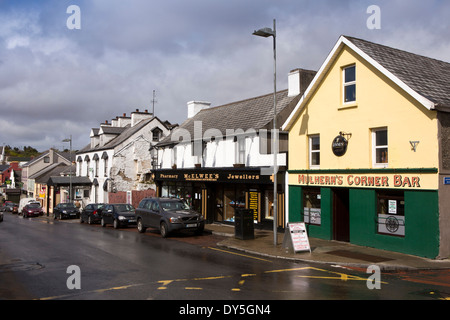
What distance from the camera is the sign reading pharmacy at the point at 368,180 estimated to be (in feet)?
43.3

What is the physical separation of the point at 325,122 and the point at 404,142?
3843 mm

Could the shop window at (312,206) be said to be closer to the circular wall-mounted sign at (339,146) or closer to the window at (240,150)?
the circular wall-mounted sign at (339,146)

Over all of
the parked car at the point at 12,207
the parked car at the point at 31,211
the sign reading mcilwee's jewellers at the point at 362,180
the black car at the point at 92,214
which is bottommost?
the parked car at the point at 12,207

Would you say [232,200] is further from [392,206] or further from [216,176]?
[392,206]

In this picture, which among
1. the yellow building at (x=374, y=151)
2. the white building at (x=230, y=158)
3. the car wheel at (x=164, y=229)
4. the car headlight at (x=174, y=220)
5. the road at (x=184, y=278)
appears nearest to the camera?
the road at (x=184, y=278)

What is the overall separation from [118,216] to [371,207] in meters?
15.5

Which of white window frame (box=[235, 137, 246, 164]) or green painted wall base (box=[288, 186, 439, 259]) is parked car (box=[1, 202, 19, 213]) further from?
green painted wall base (box=[288, 186, 439, 259])

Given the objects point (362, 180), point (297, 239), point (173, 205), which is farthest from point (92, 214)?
point (362, 180)

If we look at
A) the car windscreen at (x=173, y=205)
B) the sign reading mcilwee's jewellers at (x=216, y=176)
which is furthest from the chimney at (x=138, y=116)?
the car windscreen at (x=173, y=205)

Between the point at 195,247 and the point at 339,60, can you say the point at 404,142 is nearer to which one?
the point at 339,60

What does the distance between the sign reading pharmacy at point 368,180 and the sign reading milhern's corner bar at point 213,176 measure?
241 cm

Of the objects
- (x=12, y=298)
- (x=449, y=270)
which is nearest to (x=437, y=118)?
(x=449, y=270)

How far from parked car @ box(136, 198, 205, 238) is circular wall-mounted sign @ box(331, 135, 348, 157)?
23.6 feet

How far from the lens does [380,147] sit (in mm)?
14906
